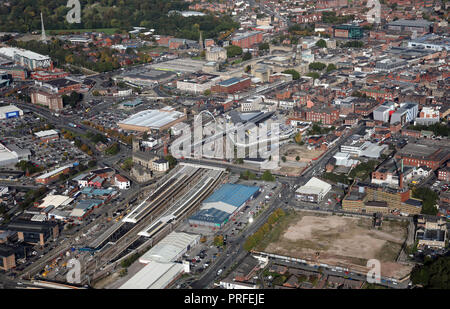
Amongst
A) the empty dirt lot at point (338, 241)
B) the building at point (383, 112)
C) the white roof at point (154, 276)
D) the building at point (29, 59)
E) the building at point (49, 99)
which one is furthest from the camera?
the building at point (29, 59)

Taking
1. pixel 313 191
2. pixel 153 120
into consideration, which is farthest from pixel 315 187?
pixel 153 120

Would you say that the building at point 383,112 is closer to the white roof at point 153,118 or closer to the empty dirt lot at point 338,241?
the white roof at point 153,118

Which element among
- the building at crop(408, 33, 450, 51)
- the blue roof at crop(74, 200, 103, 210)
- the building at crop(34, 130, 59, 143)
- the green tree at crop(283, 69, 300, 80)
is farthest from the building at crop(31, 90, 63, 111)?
the building at crop(408, 33, 450, 51)

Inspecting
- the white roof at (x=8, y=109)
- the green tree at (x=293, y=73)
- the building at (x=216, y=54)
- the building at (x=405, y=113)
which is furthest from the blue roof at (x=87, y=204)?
the building at (x=216, y=54)

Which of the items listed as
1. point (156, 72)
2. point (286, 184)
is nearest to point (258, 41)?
point (156, 72)

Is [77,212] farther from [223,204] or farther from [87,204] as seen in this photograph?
[223,204]
